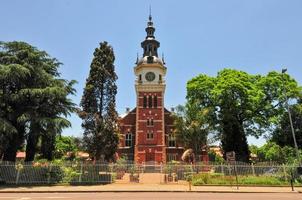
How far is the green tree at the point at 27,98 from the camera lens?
26.1 m

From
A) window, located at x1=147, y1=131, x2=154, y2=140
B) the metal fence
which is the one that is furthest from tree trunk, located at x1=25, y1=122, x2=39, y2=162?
window, located at x1=147, y1=131, x2=154, y2=140

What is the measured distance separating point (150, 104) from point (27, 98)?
29.5 metres

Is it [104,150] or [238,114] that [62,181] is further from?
[238,114]

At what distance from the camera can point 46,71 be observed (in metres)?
30.6

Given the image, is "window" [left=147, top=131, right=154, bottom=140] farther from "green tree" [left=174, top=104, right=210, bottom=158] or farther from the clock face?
the clock face

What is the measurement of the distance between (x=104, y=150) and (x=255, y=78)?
2403cm

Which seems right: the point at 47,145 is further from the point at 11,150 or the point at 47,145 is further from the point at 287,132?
the point at 287,132

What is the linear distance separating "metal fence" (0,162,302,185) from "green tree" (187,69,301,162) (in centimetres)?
1220

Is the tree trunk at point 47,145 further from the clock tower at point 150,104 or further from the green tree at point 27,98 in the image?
the clock tower at point 150,104

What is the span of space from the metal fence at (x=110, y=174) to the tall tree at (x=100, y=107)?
291 cm

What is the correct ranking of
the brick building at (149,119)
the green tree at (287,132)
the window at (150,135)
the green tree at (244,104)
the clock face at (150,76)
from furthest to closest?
the clock face at (150,76) < the window at (150,135) < the brick building at (149,119) < the green tree at (287,132) < the green tree at (244,104)

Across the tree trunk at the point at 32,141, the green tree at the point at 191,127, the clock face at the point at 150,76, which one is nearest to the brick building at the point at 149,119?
the clock face at the point at 150,76

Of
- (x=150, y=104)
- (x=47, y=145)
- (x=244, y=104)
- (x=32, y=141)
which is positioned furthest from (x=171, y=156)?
(x=32, y=141)

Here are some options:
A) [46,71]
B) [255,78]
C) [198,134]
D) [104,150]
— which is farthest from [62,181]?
[255,78]
